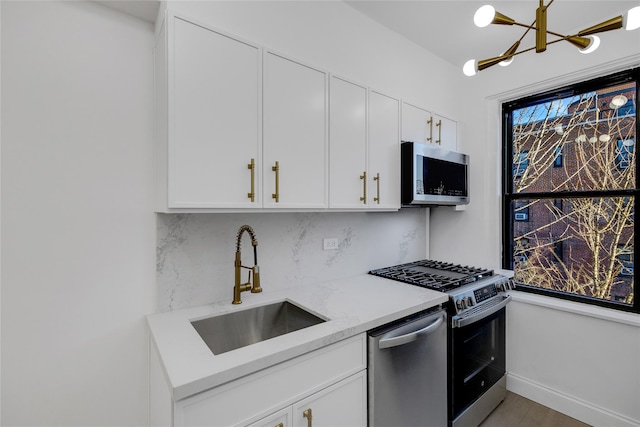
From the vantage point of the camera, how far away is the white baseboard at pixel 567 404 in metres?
1.96

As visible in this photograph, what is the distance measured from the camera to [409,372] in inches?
59.3

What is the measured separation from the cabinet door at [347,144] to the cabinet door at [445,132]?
→ 83 centimetres

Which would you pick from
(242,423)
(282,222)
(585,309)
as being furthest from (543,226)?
(242,423)

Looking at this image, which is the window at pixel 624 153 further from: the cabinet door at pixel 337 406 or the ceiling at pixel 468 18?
the cabinet door at pixel 337 406

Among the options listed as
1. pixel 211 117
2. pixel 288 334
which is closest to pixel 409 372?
pixel 288 334

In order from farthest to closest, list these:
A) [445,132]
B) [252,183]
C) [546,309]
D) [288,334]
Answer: [445,132] < [546,309] < [252,183] < [288,334]

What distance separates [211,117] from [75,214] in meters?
0.72

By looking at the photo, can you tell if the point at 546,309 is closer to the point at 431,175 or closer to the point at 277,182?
the point at 431,175

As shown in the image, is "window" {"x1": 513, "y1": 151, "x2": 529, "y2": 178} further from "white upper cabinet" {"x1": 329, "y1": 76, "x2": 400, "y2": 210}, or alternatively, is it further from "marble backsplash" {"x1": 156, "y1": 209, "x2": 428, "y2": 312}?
"white upper cabinet" {"x1": 329, "y1": 76, "x2": 400, "y2": 210}

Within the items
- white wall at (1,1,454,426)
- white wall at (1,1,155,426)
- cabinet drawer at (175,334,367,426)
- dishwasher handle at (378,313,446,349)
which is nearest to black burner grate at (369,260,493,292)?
dishwasher handle at (378,313,446,349)

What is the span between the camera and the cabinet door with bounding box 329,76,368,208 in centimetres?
171

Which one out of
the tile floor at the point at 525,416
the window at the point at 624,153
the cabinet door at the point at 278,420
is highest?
the window at the point at 624,153

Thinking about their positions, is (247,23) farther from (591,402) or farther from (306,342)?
(591,402)

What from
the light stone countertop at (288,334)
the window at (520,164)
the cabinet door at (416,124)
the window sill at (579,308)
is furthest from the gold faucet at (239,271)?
the window at (520,164)
